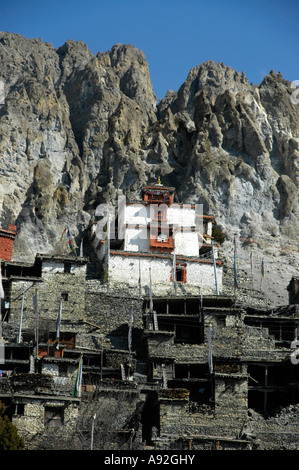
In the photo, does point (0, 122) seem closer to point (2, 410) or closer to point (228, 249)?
point (228, 249)

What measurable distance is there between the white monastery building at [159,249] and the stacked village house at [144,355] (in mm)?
151

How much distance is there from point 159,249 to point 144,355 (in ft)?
69.3

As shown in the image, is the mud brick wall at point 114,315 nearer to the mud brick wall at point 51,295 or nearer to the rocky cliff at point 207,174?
the mud brick wall at point 51,295

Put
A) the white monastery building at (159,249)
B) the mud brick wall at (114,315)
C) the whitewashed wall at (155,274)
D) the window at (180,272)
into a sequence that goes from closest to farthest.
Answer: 1. the mud brick wall at (114,315)
2. the whitewashed wall at (155,274)
3. the white monastery building at (159,249)
4. the window at (180,272)

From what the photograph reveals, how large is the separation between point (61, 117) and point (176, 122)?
5289 centimetres

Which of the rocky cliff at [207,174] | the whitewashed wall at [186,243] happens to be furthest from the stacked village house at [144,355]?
the rocky cliff at [207,174]

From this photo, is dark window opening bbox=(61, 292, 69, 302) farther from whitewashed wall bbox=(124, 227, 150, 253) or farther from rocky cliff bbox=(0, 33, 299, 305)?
rocky cliff bbox=(0, 33, 299, 305)

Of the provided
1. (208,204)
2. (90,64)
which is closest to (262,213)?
(208,204)

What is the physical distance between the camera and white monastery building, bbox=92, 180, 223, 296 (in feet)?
215

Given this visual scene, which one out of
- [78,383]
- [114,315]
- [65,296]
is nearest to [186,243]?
[114,315]

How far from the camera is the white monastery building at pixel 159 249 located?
215ft

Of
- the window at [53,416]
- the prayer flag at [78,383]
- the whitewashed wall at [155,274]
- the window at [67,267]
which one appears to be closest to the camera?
the window at [53,416]

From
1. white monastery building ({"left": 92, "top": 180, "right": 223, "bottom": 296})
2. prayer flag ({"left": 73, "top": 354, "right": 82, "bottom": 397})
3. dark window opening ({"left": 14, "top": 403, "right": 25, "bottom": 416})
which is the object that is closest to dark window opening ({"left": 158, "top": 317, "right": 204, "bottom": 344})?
white monastery building ({"left": 92, "top": 180, "right": 223, "bottom": 296})

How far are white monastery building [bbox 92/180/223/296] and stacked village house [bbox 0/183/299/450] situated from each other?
0.15 metres
